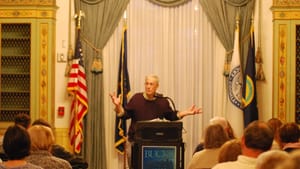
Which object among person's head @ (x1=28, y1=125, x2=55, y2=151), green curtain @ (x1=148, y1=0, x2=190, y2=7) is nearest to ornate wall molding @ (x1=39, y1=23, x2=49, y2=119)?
green curtain @ (x1=148, y1=0, x2=190, y2=7)

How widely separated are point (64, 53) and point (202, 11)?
2.08m

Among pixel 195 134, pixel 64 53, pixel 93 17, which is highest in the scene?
pixel 93 17

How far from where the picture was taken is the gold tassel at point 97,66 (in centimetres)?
848

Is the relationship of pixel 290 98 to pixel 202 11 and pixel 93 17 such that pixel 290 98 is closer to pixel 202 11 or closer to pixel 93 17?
pixel 202 11

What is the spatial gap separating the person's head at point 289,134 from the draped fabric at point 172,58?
346cm

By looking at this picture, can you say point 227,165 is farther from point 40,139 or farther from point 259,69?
point 259,69

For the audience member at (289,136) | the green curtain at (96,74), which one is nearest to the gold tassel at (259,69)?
the green curtain at (96,74)

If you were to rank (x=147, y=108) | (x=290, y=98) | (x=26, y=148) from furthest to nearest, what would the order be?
(x=290, y=98)
(x=147, y=108)
(x=26, y=148)

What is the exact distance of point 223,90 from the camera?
848cm

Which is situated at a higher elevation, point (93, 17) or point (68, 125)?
point (93, 17)

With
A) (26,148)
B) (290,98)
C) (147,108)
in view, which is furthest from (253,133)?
(290,98)

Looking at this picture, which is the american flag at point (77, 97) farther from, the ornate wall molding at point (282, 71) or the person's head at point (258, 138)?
the person's head at point (258, 138)

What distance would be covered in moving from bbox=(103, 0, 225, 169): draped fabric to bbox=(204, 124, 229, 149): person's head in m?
3.57

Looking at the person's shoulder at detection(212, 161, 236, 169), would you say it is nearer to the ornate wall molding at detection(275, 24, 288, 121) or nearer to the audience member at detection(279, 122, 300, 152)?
the audience member at detection(279, 122, 300, 152)
